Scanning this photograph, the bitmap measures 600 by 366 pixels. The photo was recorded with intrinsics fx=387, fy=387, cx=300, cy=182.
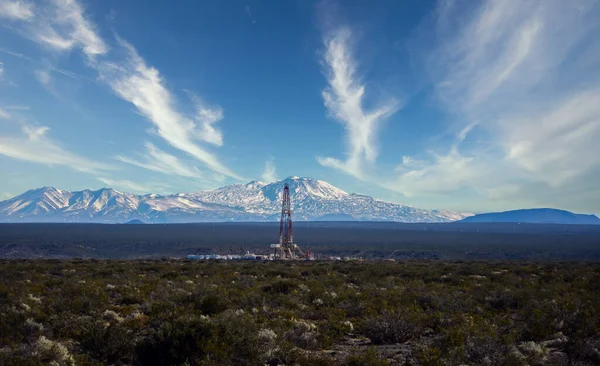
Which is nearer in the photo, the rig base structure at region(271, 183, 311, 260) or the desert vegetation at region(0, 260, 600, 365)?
the desert vegetation at region(0, 260, 600, 365)

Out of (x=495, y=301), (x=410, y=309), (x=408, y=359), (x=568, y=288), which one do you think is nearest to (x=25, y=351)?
(x=408, y=359)

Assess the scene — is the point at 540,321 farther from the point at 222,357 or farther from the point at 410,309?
the point at 222,357

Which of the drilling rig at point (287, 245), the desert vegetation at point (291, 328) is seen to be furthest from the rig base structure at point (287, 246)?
the desert vegetation at point (291, 328)

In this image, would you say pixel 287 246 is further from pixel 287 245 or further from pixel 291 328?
pixel 291 328

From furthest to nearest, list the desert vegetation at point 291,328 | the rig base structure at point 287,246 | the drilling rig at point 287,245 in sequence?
the drilling rig at point 287,245, the rig base structure at point 287,246, the desert vegetation at point 291,328

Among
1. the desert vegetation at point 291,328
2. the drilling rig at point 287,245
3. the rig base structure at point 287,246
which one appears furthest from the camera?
the drilling rig at point 287,245

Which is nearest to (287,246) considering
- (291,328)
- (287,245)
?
(287,245)

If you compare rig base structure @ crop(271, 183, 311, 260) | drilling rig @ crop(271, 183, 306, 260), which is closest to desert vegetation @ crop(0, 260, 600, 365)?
rig base structure @ crop(271, 183, 311, 260)

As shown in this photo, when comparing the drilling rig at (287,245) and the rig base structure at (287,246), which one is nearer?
the rig base structure at (287,246)

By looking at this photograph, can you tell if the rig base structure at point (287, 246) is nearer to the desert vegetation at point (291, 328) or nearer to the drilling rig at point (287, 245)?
the drilling rig at point (287, 245)

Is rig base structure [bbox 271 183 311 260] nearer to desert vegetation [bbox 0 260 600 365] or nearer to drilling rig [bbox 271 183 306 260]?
drilling rig [bbox 271 183 306 260]

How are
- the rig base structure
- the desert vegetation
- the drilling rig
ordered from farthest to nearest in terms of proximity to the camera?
the drilling rig → the rig base structure → the desert vegetation
